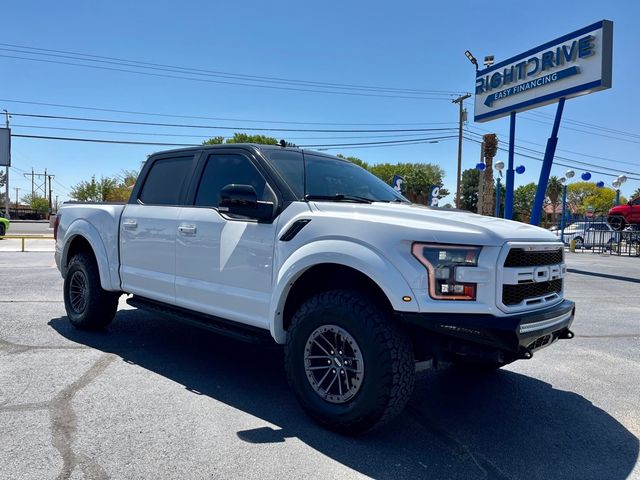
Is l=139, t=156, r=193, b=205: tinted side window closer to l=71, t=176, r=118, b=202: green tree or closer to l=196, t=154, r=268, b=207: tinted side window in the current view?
l=196, t=154, r=268, b=207: tinted side window

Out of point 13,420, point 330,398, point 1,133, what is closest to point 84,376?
point 13,420

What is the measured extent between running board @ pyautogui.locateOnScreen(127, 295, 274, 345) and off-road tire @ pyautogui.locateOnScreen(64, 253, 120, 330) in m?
0.68

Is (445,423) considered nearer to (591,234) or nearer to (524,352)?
(524,352)

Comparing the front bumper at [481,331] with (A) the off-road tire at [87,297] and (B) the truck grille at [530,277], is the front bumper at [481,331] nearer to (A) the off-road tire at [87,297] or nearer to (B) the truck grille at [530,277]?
(B) the truck grille at [530,277]

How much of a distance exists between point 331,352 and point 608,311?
23.4 feet

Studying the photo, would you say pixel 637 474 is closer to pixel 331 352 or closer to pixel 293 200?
pixel 331 352

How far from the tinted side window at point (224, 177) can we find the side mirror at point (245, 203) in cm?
24

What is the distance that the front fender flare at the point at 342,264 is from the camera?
9.77 ft

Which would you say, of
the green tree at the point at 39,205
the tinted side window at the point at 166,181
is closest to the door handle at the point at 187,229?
the tinted side window at the point at 166,181

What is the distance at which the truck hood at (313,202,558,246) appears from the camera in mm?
2961

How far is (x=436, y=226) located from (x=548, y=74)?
54.7ft

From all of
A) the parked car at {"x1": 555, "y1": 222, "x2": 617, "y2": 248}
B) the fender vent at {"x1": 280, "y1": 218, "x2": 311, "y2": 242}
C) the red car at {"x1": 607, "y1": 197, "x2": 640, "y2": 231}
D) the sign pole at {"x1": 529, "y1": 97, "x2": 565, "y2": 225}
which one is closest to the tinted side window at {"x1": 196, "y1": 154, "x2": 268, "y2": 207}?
the fender vent at {"x1": 280, "y1": 218, "x2": 311, "y2": 242}

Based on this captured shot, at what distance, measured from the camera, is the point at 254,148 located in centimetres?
418

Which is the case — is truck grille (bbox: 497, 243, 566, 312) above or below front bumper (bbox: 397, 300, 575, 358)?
above
